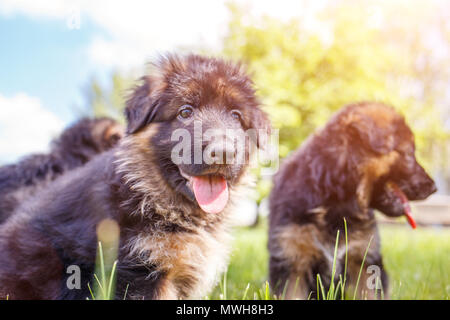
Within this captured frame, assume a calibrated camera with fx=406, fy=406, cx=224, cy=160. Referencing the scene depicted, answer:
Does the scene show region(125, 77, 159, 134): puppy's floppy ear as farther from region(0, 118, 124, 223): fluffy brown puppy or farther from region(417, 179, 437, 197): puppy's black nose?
region(417, 179, 437, 197): puppy's black nose

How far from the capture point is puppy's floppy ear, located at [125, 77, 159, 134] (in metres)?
2.71

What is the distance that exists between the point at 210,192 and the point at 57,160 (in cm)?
187

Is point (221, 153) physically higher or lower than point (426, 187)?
higher

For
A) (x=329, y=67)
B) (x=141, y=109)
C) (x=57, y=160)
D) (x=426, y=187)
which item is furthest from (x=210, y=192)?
(x=329, y=67)

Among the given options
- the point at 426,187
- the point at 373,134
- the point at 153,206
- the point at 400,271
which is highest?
the point at 373,134

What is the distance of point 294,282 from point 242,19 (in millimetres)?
5961

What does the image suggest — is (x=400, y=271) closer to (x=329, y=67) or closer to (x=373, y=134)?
(x=373, y=134)

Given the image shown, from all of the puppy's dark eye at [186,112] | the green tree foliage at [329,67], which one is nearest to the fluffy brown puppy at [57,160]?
the puppy's dark eye at [186,112]

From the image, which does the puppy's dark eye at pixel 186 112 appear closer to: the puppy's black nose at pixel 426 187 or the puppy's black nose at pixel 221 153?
the puppy's black nose at pixel 221 153

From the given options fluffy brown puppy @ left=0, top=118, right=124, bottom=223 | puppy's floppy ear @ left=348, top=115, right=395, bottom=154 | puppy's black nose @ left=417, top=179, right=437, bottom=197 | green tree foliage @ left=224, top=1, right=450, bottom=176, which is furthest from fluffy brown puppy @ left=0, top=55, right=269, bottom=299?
green tree foliage @ left=224, top=1, right=450, bottom=176

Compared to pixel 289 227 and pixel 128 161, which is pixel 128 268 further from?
pixel 289 227

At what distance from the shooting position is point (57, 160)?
12.4 feet

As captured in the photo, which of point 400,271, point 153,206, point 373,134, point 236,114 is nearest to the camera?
point 153,206
